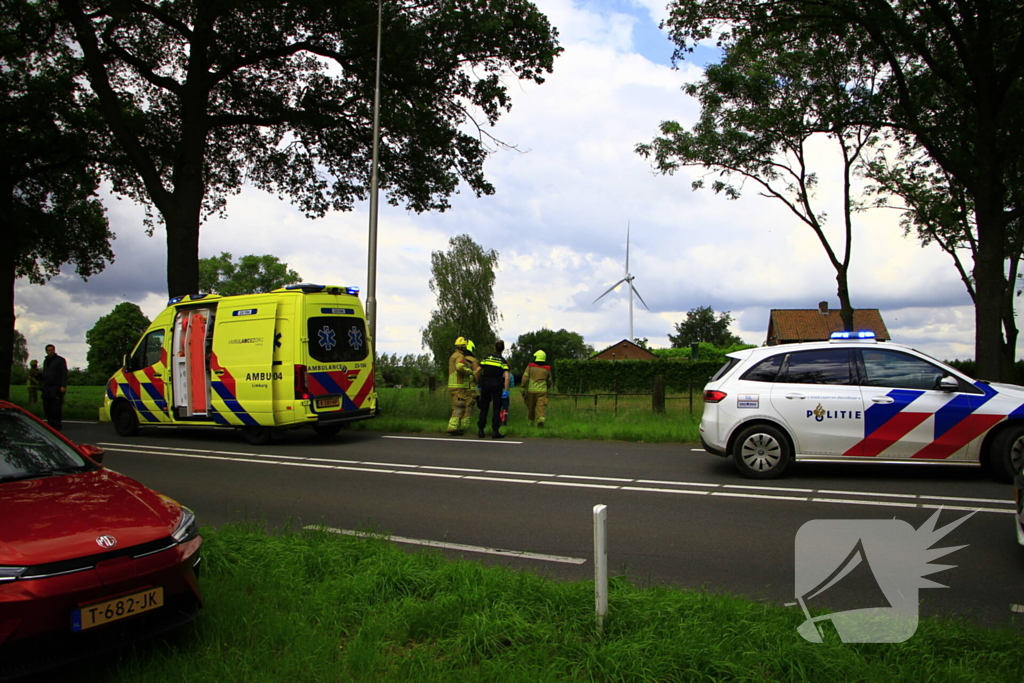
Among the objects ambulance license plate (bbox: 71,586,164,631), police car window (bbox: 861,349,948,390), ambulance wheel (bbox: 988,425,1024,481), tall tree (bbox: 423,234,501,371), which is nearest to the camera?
ambulance license plate (bbox: 71,586,164,631)

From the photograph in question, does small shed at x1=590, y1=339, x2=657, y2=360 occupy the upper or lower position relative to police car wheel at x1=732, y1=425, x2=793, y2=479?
upper

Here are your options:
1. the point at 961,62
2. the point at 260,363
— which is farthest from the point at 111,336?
the point at 961,62

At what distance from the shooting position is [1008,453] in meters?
8.20

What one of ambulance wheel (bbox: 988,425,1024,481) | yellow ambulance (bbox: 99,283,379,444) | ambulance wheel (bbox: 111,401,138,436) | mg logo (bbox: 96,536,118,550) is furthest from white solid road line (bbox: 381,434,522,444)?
mg logo (bbox: 96,536,118,550)

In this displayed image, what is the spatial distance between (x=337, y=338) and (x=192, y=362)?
290 cm

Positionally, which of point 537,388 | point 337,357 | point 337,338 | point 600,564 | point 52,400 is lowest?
point 600,564

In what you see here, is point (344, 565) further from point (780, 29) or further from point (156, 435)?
point (780, 29)

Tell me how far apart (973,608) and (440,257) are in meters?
54.5

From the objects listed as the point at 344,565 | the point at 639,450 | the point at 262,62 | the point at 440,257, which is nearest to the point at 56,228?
the point at 262,62

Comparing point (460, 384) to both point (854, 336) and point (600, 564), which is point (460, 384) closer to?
point (854, 336)

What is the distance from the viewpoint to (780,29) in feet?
48.8

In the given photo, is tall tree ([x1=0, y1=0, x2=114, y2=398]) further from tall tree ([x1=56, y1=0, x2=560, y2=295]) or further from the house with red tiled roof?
the house with red tiled roof

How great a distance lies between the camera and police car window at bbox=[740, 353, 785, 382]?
9031 millimetres

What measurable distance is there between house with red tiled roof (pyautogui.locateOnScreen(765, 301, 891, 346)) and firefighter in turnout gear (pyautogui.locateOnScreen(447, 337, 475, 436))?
5543 cm
